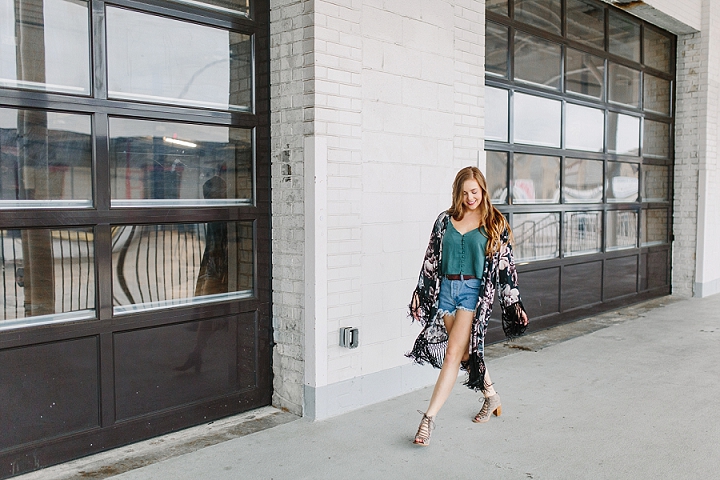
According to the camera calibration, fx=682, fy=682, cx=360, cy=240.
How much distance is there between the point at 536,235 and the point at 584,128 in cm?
179

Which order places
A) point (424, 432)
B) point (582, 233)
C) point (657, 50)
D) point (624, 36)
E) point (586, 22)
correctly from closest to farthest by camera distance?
point (424, 432) < point (586, 22) < point (582, 233) < point (624, 36) < point (657, 50)

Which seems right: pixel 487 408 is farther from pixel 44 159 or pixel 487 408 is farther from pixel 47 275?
pixel 44 159

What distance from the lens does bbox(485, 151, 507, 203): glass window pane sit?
713cm

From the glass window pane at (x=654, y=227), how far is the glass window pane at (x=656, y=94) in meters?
1.52

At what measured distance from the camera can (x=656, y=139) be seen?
406 inches

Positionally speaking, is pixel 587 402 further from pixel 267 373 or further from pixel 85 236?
pixel 85 236

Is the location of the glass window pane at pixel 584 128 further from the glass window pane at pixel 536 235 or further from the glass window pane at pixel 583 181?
the glass window pane at pixel 536 235

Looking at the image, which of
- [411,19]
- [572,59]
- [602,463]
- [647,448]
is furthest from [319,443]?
[572,59]

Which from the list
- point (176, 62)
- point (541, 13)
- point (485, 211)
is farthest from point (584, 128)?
point (176, 62)

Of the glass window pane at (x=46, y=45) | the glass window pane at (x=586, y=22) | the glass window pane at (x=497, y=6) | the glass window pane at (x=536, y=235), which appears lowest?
the glass window pane at (x=536, y=235)

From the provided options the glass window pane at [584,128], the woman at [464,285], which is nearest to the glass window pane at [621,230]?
the glass window pane at [584,128]

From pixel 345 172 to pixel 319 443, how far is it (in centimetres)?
182

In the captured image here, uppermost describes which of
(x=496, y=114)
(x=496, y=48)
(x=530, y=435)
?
(x=496, y=48)

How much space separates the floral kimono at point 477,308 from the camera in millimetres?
4383
